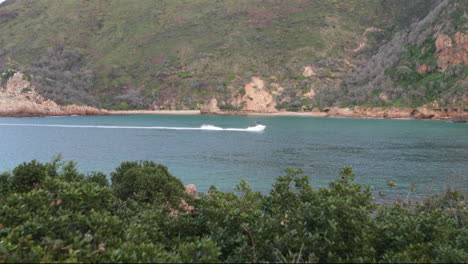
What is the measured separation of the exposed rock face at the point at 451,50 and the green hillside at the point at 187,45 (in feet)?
87.6

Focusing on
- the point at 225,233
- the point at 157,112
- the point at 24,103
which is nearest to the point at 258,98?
the point at 157,112

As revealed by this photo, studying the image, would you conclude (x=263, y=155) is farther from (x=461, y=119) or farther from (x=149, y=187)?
(x=461, y=119)

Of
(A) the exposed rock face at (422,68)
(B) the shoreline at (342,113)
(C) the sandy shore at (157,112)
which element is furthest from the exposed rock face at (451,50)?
(C) the sandy shore at (157,112)

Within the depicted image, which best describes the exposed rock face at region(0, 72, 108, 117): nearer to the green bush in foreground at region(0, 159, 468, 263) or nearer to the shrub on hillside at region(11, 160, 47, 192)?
the shrub on hillside at region(11, 160, 47, 192)

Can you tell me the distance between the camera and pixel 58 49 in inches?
4481

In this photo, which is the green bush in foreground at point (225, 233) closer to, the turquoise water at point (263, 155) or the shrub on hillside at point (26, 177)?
the shrub on hillside at point (26, 177)

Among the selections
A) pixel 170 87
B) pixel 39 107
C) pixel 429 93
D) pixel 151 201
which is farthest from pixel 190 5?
pixel 151 201

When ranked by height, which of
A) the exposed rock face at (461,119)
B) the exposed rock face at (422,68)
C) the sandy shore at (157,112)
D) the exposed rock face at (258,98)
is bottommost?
the sandy shore at (157,112)

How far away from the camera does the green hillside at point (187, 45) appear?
105 meters

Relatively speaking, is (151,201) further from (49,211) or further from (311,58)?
(311,58)

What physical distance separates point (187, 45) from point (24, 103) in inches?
2020

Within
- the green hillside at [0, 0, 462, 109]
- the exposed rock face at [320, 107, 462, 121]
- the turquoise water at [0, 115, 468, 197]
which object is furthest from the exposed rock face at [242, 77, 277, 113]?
the turquoise water at [0, 115, 468, 197]

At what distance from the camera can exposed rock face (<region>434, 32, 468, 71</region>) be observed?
8225cm

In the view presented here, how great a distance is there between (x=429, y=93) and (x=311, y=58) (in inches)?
1493
